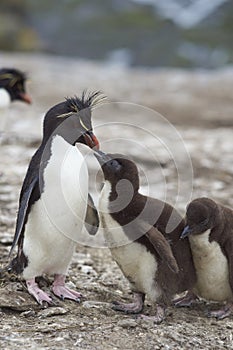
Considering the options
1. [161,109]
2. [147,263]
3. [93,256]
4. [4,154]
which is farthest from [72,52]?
[147,263]

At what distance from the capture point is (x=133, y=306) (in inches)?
155

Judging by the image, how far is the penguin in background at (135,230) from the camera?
3764 mm

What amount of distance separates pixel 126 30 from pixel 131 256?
17.5 meters

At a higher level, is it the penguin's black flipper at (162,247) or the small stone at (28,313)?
the penguin's black flipper at (162,247)

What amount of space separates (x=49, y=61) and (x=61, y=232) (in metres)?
11.1

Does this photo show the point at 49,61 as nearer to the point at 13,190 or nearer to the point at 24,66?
the point at 24,66

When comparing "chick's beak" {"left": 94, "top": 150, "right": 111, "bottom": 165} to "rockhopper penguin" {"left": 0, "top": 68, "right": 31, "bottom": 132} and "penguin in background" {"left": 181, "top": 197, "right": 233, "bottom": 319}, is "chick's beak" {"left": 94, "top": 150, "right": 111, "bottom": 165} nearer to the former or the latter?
"penguin in background" {"left": 181, "top": 197, "right": 233, "bottom": 319}

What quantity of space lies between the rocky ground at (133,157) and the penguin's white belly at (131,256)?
0.18 m

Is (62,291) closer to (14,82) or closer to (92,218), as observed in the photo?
(92,218)

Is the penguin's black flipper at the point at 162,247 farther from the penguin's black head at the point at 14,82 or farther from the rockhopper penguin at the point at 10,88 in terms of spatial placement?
the penguin's black head at the point at 14,82

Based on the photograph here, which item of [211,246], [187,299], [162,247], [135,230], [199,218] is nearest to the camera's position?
[162,247]

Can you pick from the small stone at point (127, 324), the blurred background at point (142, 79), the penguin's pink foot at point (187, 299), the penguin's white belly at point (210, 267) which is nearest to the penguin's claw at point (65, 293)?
the small stone at point (127, 324)

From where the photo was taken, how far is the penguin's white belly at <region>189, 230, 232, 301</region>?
13.0 feet

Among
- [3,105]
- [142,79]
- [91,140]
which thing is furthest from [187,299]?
[142,79]
